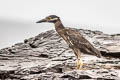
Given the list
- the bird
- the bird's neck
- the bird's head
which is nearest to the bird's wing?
the bird

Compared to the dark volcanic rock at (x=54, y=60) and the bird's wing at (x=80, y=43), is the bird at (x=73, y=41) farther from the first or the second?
the dark volcanic rock at (x=54, y=60)

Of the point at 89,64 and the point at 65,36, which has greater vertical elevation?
the point at 65,36

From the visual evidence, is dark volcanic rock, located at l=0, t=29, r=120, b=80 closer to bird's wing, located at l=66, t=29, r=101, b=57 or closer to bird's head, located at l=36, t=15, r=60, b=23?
bird's wing, located at l=66, t=29, r=101, b=57

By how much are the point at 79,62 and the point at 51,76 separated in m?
0.55

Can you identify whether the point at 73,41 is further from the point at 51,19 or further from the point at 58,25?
the point at 51,19

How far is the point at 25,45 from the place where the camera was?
9.26m

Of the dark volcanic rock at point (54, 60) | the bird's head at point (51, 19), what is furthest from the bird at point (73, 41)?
the dark volcanic rock at point (54, 60)

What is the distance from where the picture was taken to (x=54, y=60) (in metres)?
8.09

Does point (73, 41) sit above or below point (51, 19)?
below

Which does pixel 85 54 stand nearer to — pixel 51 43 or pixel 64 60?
pixel 64 60

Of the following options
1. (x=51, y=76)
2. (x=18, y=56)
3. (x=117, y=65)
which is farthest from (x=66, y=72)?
(x=18, y=56)

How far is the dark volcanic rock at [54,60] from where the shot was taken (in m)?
7.22

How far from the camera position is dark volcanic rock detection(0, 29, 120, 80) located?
7.22 meters

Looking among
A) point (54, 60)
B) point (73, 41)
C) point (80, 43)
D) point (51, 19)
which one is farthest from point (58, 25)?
point (54, 60)
